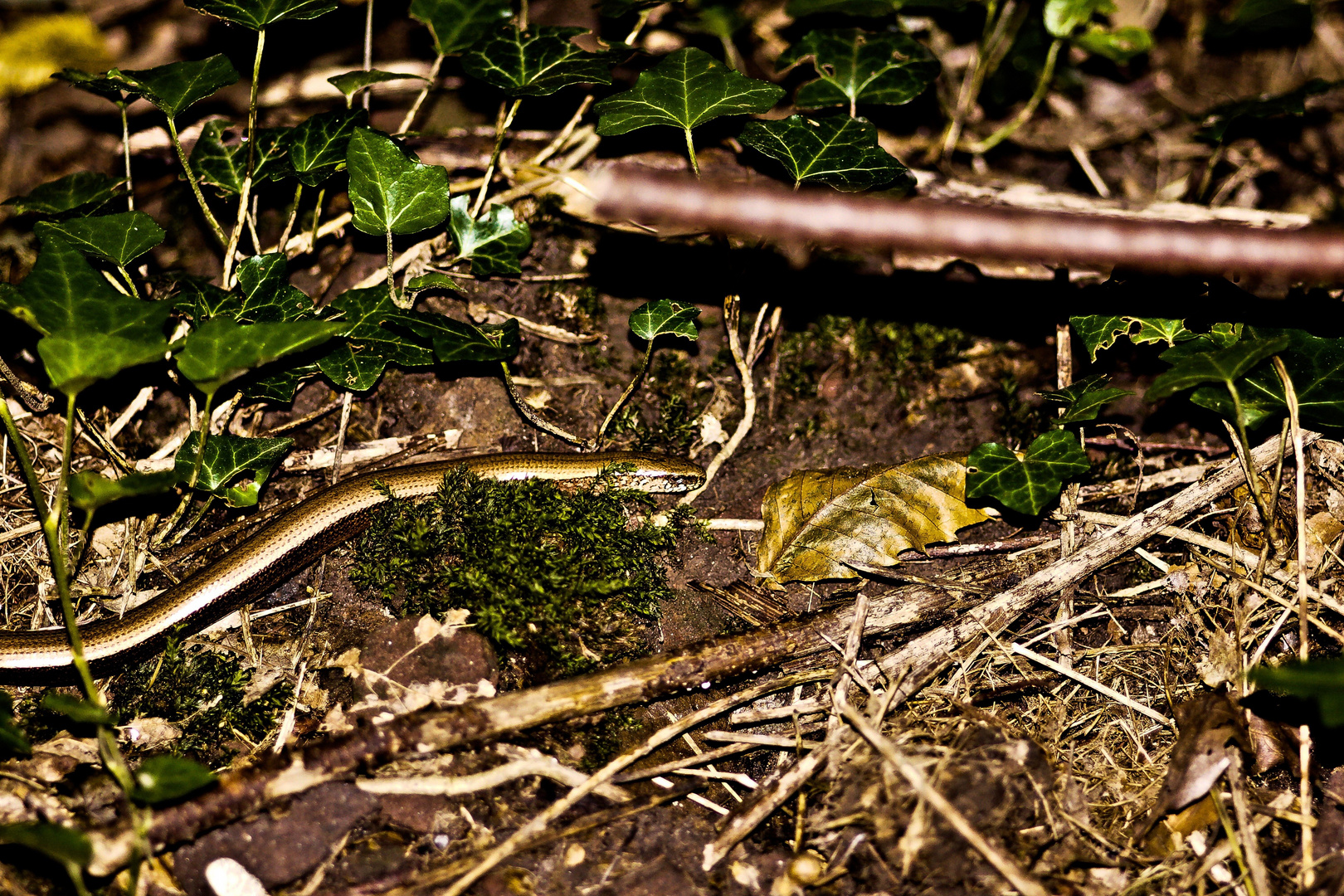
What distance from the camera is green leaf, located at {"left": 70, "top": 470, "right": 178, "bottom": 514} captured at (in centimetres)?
230

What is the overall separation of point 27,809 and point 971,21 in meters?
6.02

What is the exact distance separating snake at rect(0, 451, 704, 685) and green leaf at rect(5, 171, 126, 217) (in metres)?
1.52

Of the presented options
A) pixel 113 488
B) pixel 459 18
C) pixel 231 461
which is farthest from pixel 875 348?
pixel 113 488

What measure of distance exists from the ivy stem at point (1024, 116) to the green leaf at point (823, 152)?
1.77m

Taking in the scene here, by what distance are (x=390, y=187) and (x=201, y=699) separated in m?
2.06

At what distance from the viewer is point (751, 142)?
10.1 ft

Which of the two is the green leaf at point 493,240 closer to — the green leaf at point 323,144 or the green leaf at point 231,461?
the green leaf at point 323,144

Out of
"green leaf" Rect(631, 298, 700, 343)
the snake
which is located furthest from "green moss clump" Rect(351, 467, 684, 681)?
"green leaf" Rect(631, 298, 700, 343)

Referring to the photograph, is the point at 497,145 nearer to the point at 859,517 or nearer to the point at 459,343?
the point at 459,343

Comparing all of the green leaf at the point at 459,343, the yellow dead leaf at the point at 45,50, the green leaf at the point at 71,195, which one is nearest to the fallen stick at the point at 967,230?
the green leaf at the point at 459,343

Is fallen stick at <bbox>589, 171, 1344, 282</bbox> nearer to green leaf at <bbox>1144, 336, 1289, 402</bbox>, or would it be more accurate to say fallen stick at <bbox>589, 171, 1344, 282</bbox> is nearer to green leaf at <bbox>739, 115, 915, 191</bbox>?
green leaf at <bbox>1144, 336, 1289, 402</bbox>

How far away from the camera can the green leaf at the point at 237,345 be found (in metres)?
2.49

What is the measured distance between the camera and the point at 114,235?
9.88 ft

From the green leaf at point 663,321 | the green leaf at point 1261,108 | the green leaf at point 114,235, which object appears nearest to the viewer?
the green leaf at point 114,235
